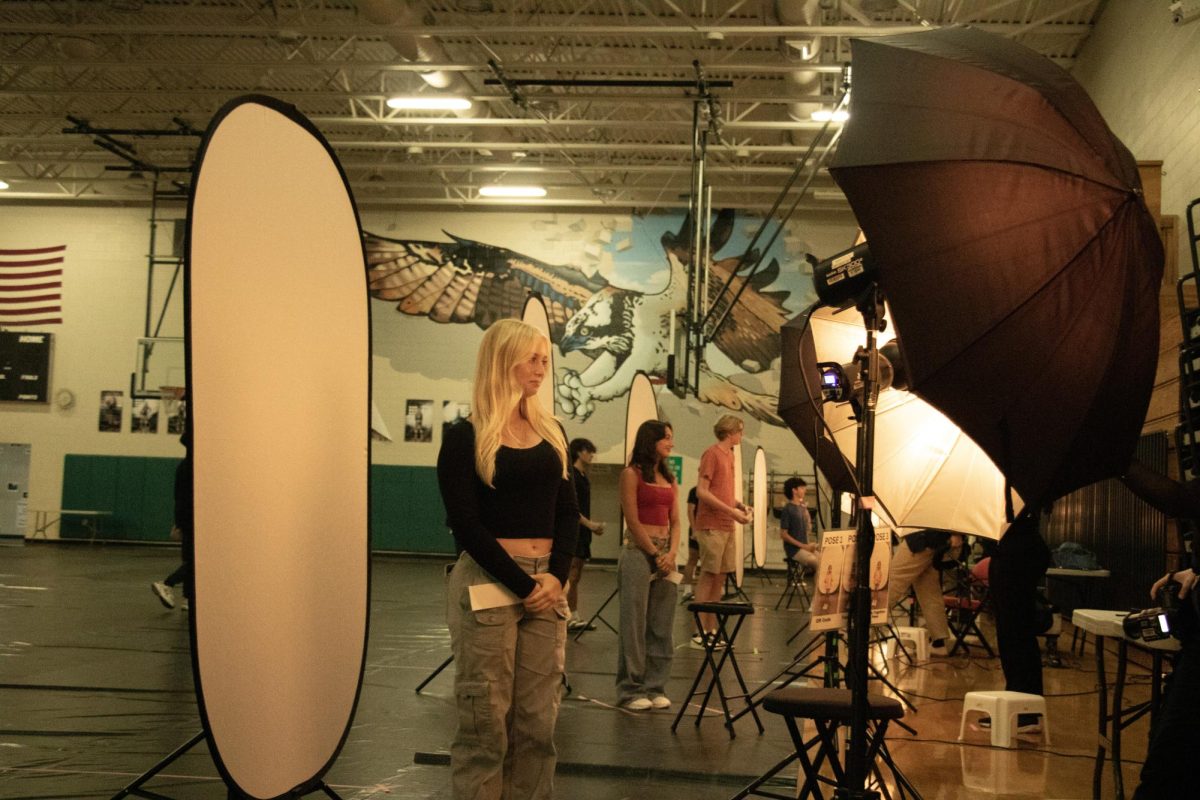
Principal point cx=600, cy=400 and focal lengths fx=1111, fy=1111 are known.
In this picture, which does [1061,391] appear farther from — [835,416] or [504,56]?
[504,56]

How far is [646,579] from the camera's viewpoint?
632cm

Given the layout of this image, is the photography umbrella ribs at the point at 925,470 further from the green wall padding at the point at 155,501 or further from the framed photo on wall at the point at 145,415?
the framed photo on wall at the point at 145,415

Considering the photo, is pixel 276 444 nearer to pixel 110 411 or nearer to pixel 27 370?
pixel 110 411

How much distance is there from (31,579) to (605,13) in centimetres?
986

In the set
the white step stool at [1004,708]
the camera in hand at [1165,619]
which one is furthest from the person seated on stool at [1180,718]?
the white step stool at [1004,708]

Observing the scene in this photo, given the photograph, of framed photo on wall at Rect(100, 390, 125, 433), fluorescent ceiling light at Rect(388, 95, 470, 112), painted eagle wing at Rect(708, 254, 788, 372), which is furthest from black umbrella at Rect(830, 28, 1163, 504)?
framed photo on wall at Rect(100, 390, 125, 433)

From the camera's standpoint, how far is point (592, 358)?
20969mm

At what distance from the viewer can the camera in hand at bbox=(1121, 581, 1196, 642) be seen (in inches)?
110

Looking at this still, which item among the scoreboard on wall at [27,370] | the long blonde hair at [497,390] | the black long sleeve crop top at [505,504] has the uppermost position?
the scoreboard on wall at [27,370]

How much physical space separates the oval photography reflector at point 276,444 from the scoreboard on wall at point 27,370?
71.1 ft

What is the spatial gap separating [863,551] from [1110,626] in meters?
1.55

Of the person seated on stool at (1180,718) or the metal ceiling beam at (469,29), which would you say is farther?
the metal ceiling beam at (469,29)

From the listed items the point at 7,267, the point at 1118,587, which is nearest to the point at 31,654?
the point at 1118,587

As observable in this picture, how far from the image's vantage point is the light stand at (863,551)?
269cm
